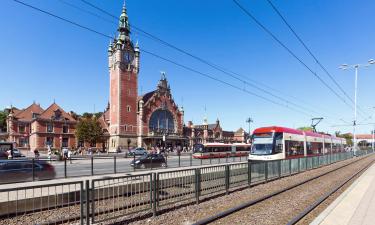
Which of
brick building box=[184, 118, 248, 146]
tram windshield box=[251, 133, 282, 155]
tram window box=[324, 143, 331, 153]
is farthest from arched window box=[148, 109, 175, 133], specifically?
tram windshield box=[251, 133, 282, 155]

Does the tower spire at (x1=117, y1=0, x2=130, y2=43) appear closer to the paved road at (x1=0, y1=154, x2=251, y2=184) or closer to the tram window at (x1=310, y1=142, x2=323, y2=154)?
the paved road at (x1=0, y1=154, x2=251, y2=184)

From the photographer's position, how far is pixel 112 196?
7.89 meters

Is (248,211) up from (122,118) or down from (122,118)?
down

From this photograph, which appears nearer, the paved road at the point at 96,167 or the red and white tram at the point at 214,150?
the paved road at the point at 96,167

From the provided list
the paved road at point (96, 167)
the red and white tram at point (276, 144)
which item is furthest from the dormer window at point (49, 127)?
the red and white tram at point (276, 144)

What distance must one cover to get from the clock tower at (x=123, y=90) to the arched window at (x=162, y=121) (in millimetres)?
5467

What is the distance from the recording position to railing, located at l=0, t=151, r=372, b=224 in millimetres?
6852

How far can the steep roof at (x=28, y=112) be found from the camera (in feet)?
214

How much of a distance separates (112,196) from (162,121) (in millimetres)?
68258

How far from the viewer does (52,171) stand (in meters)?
15.7

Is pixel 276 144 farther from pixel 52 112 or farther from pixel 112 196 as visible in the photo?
pixel 52 112

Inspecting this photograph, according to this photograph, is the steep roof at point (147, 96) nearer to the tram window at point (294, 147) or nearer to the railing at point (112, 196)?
the tram window at point (294, 147)

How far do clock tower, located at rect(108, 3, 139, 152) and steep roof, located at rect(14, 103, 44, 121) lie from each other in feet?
→ 56.6

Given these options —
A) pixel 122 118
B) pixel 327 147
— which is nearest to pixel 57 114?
pixel 122 118
